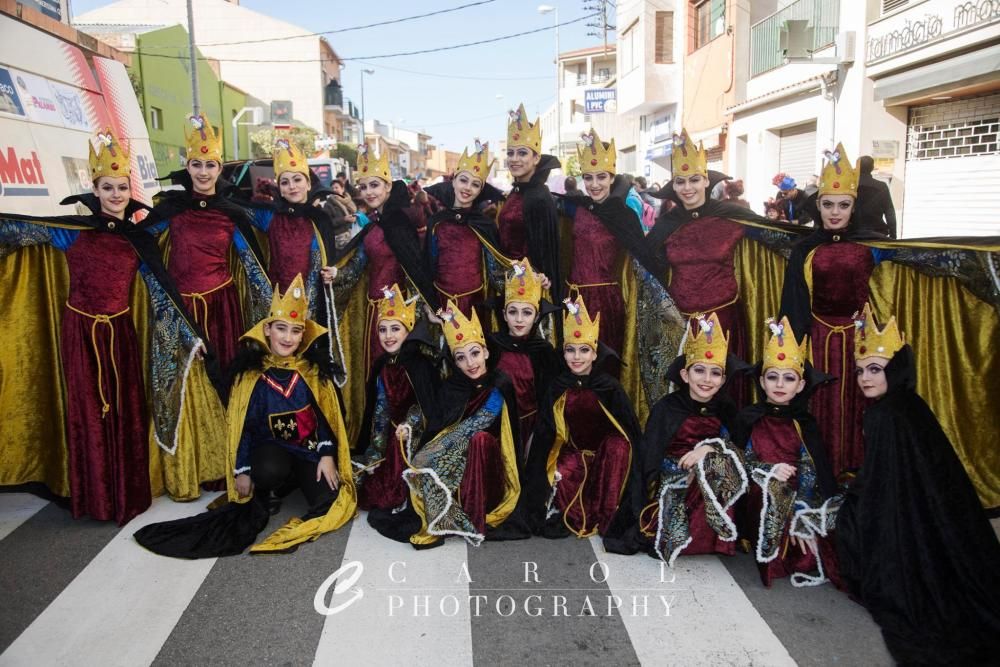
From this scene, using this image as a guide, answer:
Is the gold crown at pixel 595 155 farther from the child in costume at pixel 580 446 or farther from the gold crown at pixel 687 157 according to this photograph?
the child in costume at pixel 580 446

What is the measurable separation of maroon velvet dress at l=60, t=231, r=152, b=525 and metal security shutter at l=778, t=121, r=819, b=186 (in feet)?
40.2

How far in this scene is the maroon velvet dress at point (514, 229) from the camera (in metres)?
4.87

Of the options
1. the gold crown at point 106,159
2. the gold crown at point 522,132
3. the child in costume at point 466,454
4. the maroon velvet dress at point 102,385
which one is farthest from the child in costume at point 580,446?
the gold crown at point 106,159

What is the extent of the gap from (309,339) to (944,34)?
9547mm

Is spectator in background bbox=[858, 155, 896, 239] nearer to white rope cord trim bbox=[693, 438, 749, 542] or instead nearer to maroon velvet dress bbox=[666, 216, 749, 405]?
maroon velvet dress bbox=[666, 216, 749, 405]

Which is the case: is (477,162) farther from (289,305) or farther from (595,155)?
(289,305)

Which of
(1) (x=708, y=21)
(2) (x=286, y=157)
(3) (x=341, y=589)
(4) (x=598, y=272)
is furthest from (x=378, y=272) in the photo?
(1) (x=708, y=21)

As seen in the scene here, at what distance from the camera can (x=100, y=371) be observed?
4152mm

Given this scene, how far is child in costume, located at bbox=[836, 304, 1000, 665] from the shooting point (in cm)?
290

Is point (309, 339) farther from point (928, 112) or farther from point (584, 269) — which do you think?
point (928, 112)

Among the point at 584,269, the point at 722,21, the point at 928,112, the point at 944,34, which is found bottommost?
the point at 584,269

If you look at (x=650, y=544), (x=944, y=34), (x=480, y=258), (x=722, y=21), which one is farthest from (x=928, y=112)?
(x=650, y=544)

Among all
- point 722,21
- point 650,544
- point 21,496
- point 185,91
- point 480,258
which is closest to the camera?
point 650,544

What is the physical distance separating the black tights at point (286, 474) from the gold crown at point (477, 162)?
206 centimetres
